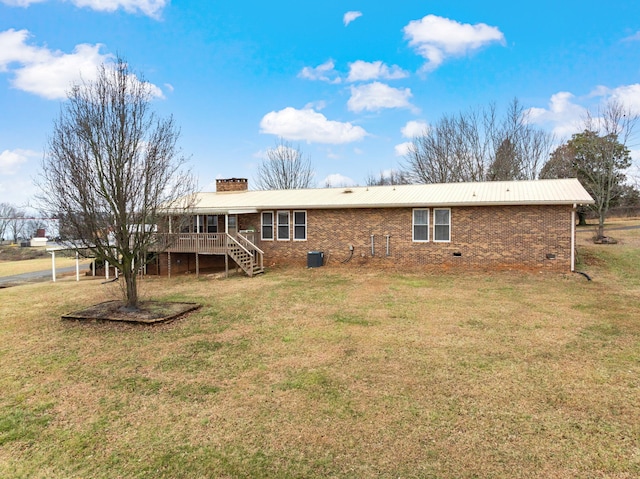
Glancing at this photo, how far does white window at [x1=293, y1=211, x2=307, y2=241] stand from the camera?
1723 centimetres

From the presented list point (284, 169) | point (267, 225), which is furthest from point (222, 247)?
point (284, 169)

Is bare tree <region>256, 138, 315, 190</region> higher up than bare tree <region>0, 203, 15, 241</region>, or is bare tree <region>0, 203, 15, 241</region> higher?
bare tree <region>256, 138, 315, 190</region>

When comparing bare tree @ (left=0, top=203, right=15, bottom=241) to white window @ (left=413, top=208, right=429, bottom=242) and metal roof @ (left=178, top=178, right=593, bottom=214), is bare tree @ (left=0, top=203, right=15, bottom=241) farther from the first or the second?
white window @ (left=413, top=208, right=429, bottom=242)

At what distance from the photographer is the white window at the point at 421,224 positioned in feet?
51.0

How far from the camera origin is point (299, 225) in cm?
1731

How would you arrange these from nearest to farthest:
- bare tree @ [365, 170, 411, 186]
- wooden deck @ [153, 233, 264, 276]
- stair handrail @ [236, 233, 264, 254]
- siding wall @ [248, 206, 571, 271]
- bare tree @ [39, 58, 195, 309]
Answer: bare tree @ [39, 58, 195, 309] → siding wall @ [248, 206, 571, 271] → wooden deck @ [153, 233, 264, 276] → stair handrail @ [236, 233, 264, 254] → bare tree @ [365, 170, 411, 186]

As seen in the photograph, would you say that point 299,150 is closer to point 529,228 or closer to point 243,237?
point 243,237

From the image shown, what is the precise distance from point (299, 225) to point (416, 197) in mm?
5271

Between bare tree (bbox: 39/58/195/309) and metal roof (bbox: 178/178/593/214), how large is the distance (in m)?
4.94

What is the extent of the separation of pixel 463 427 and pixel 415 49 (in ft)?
73.0

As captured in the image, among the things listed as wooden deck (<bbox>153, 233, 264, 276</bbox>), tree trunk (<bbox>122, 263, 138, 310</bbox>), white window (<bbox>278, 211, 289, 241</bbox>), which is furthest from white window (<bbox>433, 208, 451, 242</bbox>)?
tree trunk (<bbox>122, 263, 138, 310</bbox>)

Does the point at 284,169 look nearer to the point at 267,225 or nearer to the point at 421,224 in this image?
the point at 267,225

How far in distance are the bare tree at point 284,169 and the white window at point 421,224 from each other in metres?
21.8

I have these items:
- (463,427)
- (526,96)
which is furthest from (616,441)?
(526,96)
